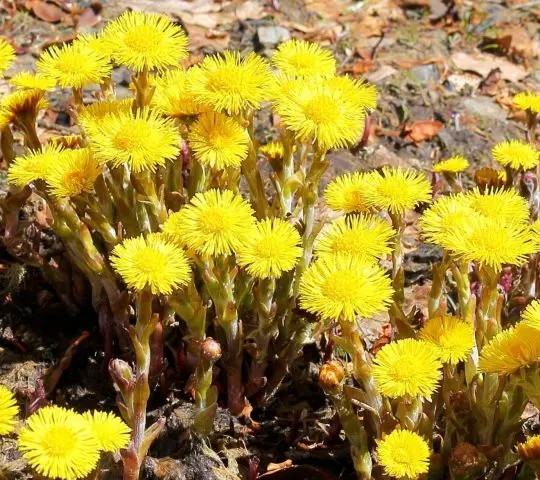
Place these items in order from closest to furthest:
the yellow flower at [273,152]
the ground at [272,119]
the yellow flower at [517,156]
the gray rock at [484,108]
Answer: the ground at [272,119] → the yellow flower at [273,152] → the yellow flower at [517,156] → the gray rock at [484,108]

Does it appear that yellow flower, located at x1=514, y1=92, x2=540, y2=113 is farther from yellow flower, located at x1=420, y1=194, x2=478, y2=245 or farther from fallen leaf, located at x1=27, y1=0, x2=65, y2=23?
fallen leaf, located at x1=27, y1=0, x2=65, y2=23

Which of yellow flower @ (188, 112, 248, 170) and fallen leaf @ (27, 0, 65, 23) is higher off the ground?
yellow flower @ (188, 112, 248, 170)

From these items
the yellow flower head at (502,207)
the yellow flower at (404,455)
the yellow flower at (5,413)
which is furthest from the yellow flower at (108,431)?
the yellow flower head at (502,207)

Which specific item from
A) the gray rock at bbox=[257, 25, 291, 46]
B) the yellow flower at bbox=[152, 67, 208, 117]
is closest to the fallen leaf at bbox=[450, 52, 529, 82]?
the gray rock at bbox=[257, 25, 291, 46]

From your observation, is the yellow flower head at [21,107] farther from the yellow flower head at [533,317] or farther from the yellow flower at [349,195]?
the yellow flower head at [533,317]

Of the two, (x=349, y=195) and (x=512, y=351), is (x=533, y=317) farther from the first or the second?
(x=349, y=195)

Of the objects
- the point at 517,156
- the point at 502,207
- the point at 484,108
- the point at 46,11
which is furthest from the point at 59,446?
the point at 46,11

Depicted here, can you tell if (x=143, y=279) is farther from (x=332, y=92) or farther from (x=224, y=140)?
(x=332, y=92)
